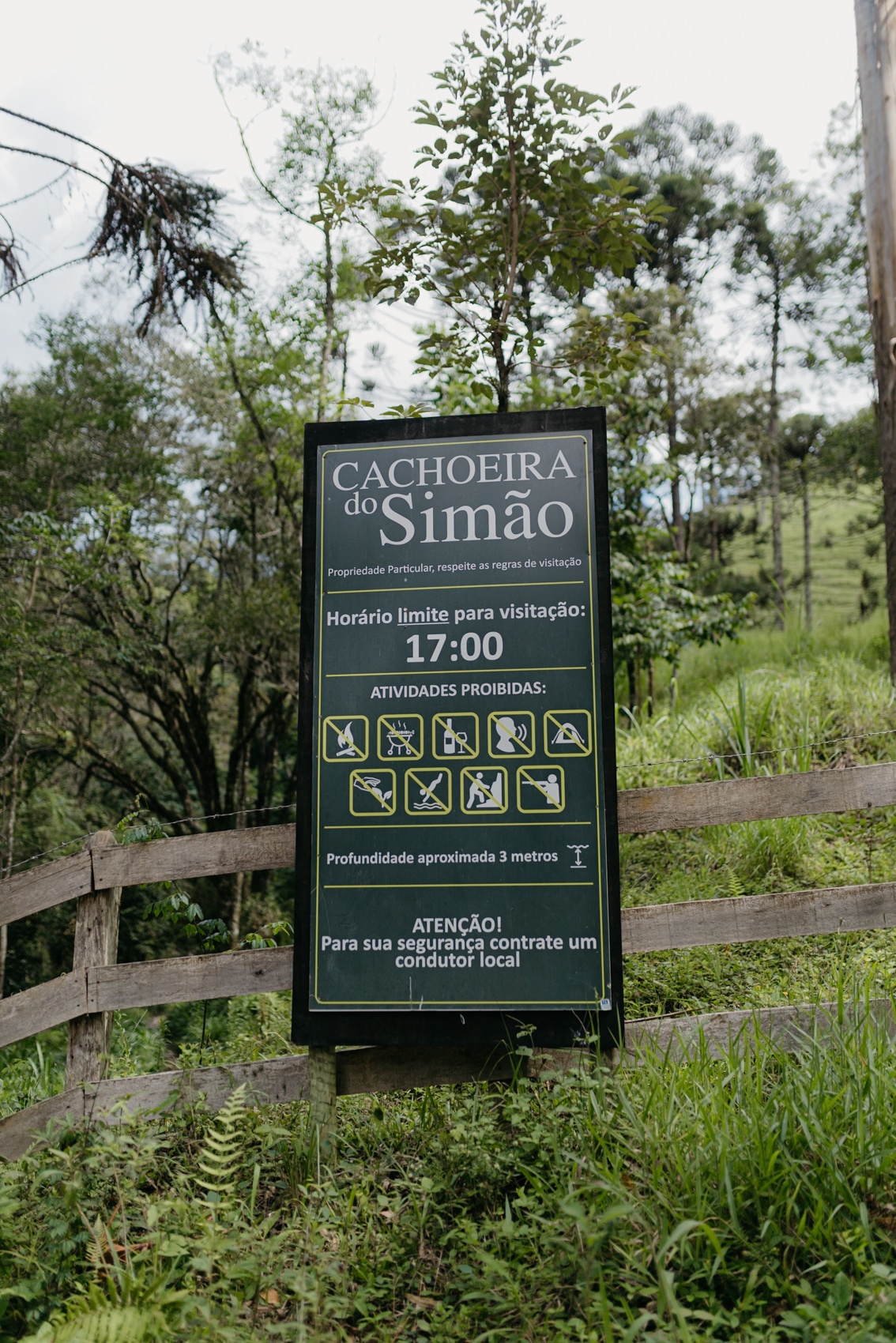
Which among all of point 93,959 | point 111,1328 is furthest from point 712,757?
point 111,1328

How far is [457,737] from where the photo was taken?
3.60 m

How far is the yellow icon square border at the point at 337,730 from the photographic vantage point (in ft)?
12.0

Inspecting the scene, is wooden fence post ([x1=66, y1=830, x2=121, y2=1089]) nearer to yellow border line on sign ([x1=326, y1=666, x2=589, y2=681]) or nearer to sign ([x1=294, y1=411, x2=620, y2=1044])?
sign ([x1=294, y1=411, x2=620, y2=1044])

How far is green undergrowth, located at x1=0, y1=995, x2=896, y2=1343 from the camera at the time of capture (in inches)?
97.6

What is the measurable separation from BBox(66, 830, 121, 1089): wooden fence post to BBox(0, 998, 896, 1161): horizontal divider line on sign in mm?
90

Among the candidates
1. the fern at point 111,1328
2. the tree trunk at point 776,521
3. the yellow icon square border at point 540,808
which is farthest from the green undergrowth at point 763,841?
the tree trunk at point 776,521

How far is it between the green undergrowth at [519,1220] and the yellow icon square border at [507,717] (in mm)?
1157

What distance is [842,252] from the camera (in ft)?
74.5

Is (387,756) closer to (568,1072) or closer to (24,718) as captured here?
(568,1072)

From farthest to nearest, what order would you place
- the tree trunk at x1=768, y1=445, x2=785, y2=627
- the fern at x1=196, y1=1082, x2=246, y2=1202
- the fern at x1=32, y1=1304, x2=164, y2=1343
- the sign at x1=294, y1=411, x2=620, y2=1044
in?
the tree trunk at x1=768, y1=445, x2=785, y2=627, the sign at x1=294, y1=411, x2=620, y2=1044, the fern at x1=196, y1=1082, x2=246, y2=1202, the fern at x1=32, y1=1304, x2=164, y2=1343

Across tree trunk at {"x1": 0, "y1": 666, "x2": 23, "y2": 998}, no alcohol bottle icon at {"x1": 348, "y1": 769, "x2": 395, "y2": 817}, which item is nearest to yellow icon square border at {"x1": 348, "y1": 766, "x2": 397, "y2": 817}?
no alcohol bottle icon at {"x1": 348, "y1": 769, "x2": 395, "y2": 817}

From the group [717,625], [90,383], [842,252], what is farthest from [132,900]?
[842,252]

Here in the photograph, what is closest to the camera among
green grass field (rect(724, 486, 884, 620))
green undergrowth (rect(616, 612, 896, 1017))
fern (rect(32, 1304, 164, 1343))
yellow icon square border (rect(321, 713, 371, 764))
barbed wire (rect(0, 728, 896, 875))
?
fern (rect(32, 1304, 164, 1343))

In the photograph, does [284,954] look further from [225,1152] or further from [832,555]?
[832,555]
